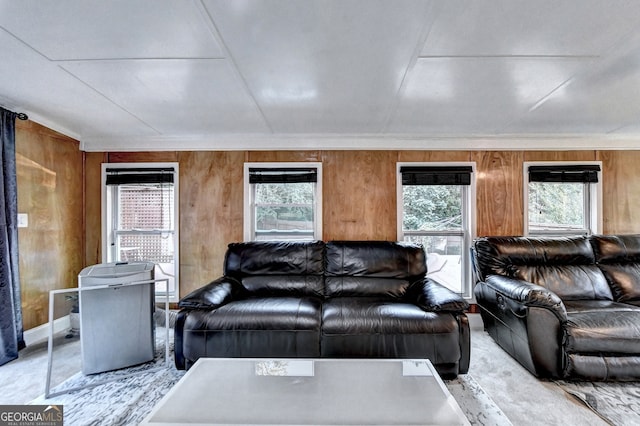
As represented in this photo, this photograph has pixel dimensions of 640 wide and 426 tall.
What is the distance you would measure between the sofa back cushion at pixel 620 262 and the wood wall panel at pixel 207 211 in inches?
147

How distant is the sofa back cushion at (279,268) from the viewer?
293cm

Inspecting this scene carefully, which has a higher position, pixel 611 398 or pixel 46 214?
pixel 46 214

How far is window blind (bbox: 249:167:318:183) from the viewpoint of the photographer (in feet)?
11.3

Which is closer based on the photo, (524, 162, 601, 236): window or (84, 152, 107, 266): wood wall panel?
(524, 162, 601, 236): window

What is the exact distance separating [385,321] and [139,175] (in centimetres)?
317

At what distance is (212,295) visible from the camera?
95.3 inches

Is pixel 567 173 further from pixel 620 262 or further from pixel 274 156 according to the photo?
pixel 274 156

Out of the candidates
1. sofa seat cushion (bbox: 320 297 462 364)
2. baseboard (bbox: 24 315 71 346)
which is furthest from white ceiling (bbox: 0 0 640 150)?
baseboard (bbox: 24 315 71 346)

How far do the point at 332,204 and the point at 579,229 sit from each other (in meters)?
2.93

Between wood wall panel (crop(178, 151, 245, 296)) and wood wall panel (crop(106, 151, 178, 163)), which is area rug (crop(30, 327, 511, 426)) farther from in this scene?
wood wall panel (crop(106, 151, 178, 163))

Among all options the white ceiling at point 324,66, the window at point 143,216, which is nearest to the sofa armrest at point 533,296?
the white ceiling at point 324,66

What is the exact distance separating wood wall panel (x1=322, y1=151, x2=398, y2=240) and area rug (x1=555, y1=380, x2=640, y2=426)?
1926mm

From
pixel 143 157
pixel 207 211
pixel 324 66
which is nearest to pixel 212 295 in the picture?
pixel 207 211

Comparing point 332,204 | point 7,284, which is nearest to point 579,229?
point 332,204
